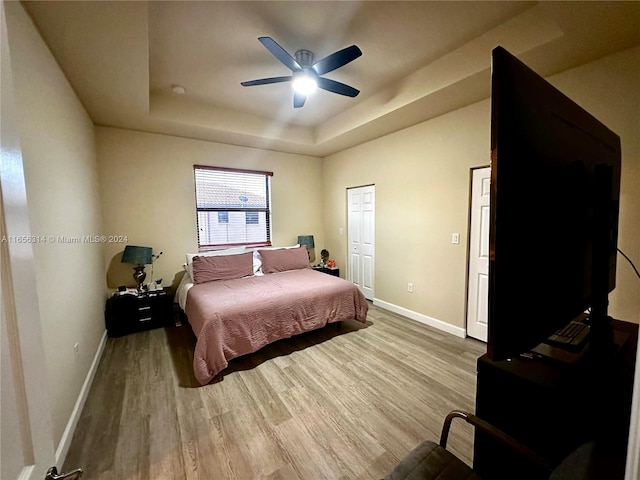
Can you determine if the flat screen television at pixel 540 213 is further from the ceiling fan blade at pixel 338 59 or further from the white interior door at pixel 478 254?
the white interior door at pixel 478 254

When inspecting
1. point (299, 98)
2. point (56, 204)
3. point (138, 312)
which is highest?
point (299, 98)

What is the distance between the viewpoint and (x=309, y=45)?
2.25 m

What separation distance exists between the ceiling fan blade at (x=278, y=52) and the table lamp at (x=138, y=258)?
8.90 feet

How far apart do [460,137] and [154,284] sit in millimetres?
4131

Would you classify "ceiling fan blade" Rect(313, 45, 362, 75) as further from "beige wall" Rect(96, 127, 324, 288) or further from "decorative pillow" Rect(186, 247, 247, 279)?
"decorative pillow" Rect(186, 247, 247, 279)

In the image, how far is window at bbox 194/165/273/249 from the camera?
158 inches

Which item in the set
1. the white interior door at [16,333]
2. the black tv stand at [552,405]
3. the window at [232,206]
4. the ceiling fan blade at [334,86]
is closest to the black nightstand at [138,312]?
the window at [232,206]

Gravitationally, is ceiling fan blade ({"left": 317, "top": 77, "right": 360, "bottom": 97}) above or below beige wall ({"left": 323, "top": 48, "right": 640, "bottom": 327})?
above

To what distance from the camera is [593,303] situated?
920mm

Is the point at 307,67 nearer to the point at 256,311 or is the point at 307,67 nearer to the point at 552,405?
the point at 256,311

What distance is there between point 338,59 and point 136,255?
3100 millimetres

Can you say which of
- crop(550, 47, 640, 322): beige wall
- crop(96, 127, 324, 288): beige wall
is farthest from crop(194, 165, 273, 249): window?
crop(550, 47, 640, 322): beige wall

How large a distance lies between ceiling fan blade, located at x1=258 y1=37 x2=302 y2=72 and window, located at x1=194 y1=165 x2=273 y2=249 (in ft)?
7.61

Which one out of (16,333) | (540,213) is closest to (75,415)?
(16,333)
